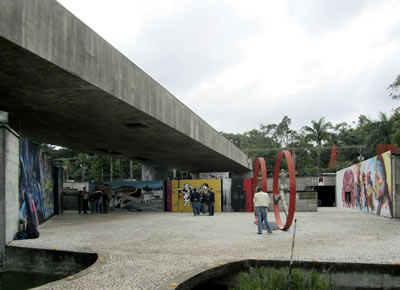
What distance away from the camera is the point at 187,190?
87.8 ft

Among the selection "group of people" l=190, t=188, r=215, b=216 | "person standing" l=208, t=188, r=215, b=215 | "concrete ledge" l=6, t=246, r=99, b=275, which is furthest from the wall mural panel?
"concrete ledge" l=6, t=246, r=99, b=275

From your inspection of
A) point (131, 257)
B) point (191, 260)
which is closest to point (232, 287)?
point (191, 260)

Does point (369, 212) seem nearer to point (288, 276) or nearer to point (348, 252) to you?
point (348, 252)

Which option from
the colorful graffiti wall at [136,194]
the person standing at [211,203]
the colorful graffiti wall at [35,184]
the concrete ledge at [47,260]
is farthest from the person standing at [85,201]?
the concrete ledge at [47,260]

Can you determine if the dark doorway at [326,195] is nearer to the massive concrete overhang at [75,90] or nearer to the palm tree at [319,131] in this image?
the palm tree at [319,131]

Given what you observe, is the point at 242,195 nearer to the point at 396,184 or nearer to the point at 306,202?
the point at 306,202

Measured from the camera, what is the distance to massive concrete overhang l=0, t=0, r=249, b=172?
844 centimetres

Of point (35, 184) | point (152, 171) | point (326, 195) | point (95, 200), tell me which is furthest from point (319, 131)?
point (35, 184)

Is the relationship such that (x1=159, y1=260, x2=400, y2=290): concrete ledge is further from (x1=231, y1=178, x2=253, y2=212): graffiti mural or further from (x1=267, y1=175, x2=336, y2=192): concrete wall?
(x1=267, y1=175, x2=336, y2=192): concrete wall

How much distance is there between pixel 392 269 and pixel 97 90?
867 cm

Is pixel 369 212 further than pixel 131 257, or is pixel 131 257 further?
pixel 369 212

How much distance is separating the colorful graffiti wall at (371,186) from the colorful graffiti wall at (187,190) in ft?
31.5

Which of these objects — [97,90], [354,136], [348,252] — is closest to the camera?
[348,252]

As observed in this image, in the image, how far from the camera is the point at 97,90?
1127 cm
